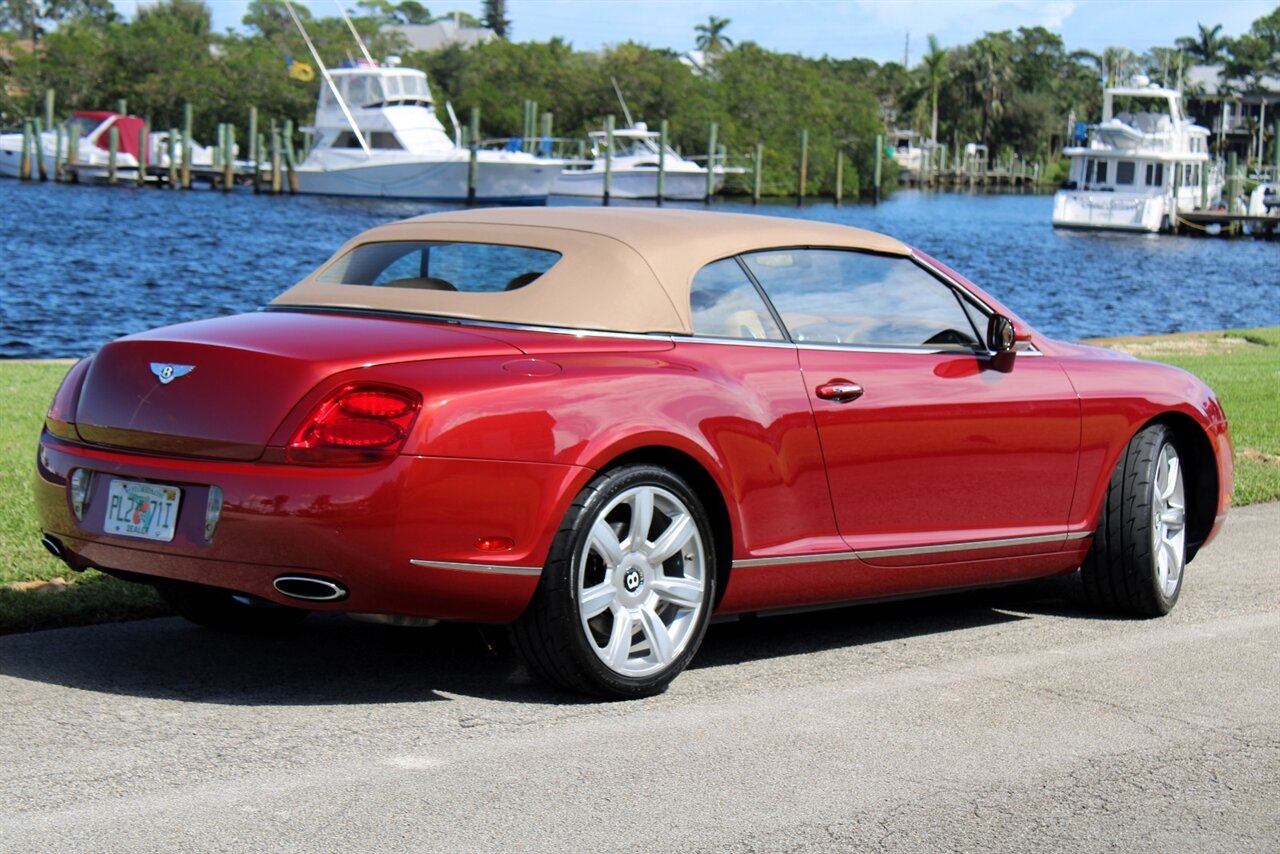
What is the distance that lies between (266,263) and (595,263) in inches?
1481

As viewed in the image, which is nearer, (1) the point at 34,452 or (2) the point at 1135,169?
(1) the point at 34,452

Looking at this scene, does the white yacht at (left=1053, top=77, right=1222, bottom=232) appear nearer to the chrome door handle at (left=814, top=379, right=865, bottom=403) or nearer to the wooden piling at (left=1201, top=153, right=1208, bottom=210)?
the wooden piling at (left=1201, top=153, right=1208, bottom=210)

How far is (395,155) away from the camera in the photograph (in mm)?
71500

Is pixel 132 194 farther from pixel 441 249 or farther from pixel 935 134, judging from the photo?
pixel 935 134

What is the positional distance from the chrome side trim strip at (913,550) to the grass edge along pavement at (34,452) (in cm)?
221

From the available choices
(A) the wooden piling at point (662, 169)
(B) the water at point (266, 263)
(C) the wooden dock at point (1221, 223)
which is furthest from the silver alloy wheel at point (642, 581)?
(A) the wooden piling at point (662, 169)

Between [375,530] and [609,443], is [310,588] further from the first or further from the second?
[609,443]

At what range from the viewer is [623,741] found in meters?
4.87

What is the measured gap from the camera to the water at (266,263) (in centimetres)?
3136

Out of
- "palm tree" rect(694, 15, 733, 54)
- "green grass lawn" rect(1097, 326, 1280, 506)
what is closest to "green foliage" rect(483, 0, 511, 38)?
"palm tree" rect(694, 15, 733, 54)

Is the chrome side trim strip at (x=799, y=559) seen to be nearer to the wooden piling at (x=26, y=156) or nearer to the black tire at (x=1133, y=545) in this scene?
the black tire at (x=1133, y=545)

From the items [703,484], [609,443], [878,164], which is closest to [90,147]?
[878,164]

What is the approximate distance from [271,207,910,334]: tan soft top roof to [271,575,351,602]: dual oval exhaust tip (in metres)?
1.04

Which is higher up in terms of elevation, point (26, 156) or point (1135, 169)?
point (1135, 169)
